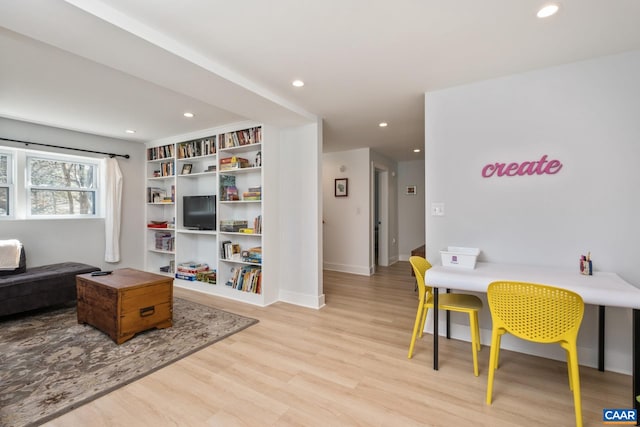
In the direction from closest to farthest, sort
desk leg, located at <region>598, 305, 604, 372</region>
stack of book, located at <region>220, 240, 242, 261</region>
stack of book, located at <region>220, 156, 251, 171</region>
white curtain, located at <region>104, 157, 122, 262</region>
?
desk leg, located at <region>598, 305, 604, 372</region>
stack of book, located at <region>220, 156, 251, 171</region>
stack of book, located at <region>220, 240, 242, 261</region>
white curtain, located at <region>104, 157, 122, 262</region>

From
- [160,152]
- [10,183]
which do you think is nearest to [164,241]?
[160,152]

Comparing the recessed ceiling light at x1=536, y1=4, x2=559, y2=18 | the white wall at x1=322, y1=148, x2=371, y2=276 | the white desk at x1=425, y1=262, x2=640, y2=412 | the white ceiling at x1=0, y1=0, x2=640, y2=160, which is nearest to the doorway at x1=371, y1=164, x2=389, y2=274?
the white wall at x1=322, y1=148, x2=371, y2=276

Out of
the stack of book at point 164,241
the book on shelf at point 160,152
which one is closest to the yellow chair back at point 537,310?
the stack of book at point 164,241

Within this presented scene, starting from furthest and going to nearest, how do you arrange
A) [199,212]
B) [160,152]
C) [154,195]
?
1. [154,195]
2. [160,152]
3. [199,212]

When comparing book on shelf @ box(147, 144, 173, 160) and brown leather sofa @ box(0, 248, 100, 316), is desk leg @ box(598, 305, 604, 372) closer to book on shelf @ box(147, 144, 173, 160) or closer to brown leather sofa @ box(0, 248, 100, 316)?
brown leather sofa @ box(0, 248, 100, 316)

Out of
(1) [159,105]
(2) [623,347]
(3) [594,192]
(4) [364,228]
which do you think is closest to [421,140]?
(4) [364,228]

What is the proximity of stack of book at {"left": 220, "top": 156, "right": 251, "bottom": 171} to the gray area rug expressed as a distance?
1851 millimetres

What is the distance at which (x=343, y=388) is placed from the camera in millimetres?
1929

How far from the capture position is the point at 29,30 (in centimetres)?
163

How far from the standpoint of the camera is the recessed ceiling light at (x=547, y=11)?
5.20ft

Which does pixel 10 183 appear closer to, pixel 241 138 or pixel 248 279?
pixel 241 138

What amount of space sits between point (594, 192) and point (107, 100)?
462 cm

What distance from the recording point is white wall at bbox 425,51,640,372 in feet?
6.99

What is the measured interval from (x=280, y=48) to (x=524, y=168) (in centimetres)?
222
